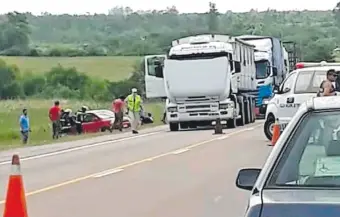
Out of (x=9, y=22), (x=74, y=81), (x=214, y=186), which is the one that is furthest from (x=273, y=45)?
(x=9, y=22)

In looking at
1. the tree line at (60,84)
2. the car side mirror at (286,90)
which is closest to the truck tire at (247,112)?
the car side mirror at (286,90)

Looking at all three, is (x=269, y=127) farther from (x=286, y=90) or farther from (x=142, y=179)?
(x=142, y=179)

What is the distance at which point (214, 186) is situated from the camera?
15219 millimetres

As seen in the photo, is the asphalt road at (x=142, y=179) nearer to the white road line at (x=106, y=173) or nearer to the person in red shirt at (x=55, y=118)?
the white road line at (x=106, y=173)

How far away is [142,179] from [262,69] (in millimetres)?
33016

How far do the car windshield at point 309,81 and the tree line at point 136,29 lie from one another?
189 feet

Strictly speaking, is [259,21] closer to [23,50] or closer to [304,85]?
[23,50]

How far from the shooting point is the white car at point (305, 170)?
185 inches

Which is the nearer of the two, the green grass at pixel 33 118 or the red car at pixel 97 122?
the green grass at pixel 33 118

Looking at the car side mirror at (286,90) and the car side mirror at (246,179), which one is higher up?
the car side mirror at (246,179)

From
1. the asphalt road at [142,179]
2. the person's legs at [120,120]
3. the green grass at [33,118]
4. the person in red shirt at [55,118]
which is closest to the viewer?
the asphalt road at [142,179]

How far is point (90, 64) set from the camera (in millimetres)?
101750

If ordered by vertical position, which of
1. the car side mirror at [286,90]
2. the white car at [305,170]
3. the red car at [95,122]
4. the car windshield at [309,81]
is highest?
the white car at [305,170]

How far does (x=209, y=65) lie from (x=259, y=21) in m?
80.8
